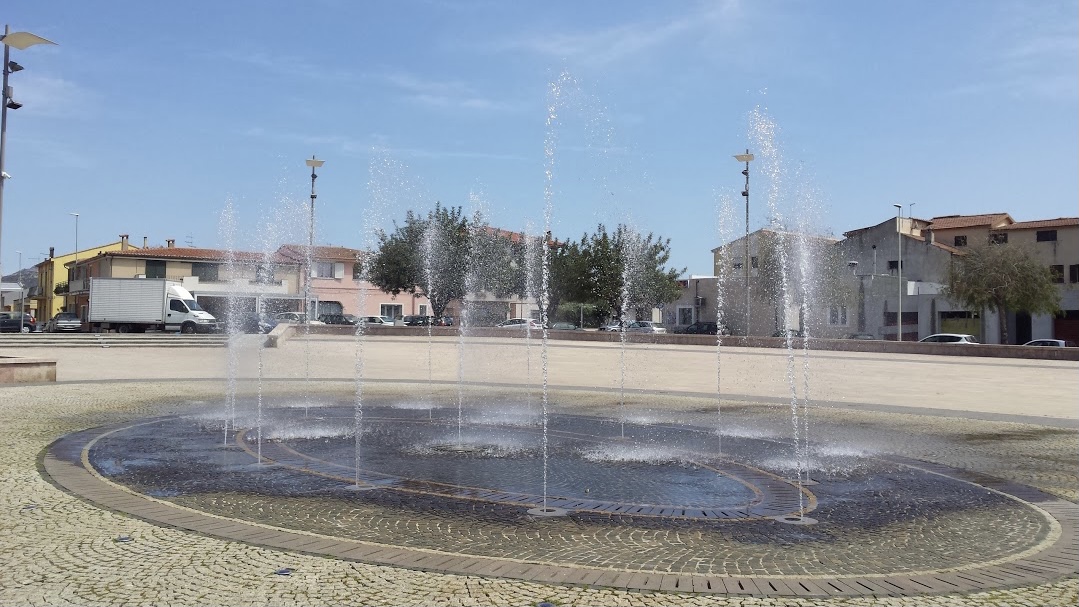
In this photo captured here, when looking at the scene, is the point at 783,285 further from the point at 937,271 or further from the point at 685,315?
the point at 685,315

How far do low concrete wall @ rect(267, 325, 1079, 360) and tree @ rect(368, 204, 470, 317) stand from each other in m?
10.6

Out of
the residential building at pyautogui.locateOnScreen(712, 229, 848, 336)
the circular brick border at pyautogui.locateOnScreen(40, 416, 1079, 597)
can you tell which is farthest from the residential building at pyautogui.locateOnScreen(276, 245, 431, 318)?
the circular brick border at pyautogui.locateOnScreen(40, 416, 1079, 597)

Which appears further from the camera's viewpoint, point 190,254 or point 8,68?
point 190,254

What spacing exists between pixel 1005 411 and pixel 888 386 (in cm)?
496

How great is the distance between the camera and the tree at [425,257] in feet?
178

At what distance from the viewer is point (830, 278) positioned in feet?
178

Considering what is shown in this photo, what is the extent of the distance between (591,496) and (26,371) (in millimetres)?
15023

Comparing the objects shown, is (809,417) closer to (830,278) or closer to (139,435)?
(139,435)

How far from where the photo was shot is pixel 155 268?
5997 cm

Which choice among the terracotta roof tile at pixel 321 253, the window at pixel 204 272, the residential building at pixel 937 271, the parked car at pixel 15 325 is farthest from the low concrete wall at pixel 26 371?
the terracotta roof tile at pixel 321 253

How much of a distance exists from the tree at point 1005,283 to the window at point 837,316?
330 inches

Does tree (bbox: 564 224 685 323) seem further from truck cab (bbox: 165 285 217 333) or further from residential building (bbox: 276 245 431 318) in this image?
truck cab (bbox: 165 285 217 333)

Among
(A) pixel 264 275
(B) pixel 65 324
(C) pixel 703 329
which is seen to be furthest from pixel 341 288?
(C) pixel 703 329

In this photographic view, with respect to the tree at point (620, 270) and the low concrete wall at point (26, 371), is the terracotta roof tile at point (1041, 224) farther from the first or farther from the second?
the low concrete wall at point (26, 371)
